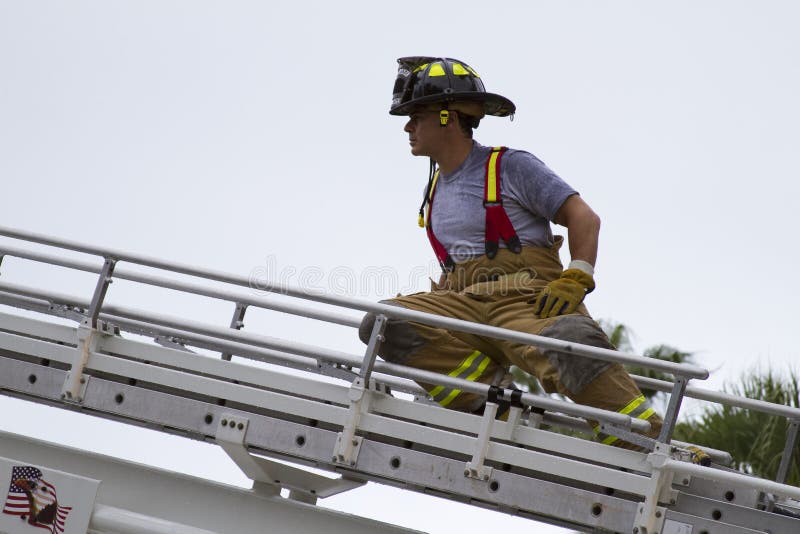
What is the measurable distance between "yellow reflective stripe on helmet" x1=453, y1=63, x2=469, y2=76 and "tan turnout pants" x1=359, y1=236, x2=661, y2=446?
89 centimetres

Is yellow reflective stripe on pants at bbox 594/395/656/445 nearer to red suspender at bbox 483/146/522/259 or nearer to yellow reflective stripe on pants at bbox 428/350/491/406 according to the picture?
yellow reflective stripe on pants at bbox 428/350/491/406

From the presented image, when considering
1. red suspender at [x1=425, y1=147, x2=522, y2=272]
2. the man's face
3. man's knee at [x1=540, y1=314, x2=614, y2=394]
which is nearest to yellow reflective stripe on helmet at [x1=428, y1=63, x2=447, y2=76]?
the man's face

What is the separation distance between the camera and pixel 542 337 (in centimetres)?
477

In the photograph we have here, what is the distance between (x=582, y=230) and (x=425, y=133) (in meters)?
0.95

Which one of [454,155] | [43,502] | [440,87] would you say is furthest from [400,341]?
[43,502]

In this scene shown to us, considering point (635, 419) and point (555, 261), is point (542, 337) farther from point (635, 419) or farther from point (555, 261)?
point (555, 261)

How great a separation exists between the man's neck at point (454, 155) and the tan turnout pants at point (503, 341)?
1.65ft

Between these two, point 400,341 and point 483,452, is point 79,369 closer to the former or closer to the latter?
point 400,341

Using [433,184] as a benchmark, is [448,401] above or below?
below

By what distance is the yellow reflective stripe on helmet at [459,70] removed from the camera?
19.5 feet

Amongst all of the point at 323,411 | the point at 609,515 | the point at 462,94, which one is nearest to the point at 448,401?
the point at 323,411

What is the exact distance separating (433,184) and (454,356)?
0.96m

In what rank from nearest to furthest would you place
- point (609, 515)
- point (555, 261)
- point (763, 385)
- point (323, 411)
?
point (609, 515)
point (323, 411)
point (555, 261)
point (763, 385)

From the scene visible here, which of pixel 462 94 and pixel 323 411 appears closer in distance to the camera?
pixel 323 411
